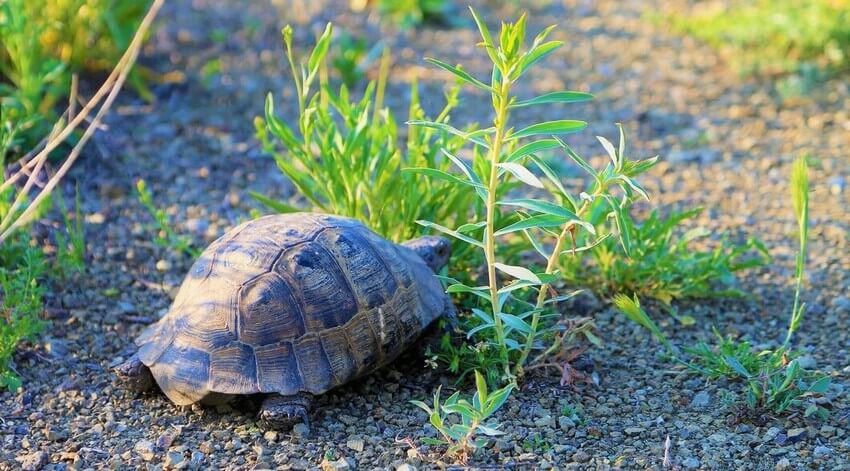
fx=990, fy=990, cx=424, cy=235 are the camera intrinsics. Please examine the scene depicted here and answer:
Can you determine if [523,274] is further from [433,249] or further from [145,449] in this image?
[145,449]

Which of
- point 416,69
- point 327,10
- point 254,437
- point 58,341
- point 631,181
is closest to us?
point 631,181

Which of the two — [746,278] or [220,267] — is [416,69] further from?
[220,267]

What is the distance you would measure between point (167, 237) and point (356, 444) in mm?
1604

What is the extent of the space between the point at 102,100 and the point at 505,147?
97.8 inches

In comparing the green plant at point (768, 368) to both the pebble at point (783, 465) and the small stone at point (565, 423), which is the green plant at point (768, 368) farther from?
the small stone at point (565, 423)

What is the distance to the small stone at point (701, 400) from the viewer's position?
120 inches

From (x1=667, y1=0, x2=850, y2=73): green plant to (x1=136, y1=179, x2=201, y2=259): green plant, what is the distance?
348 centimetres

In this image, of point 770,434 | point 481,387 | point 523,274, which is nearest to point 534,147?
point 523,274

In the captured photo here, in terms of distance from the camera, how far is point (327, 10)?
671cm

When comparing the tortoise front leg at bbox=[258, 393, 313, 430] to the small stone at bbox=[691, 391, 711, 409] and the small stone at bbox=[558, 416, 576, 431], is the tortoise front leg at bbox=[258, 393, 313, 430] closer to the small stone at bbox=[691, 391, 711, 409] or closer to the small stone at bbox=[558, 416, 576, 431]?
the small stone at bbox=[558, 416, 576, 431]

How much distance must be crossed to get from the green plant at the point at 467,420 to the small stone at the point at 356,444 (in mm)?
200

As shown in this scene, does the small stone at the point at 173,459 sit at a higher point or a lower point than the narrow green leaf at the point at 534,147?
lower

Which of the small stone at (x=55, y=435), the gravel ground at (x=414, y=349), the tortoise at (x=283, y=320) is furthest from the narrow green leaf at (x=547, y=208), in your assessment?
the small stone at (x=55, y=435)

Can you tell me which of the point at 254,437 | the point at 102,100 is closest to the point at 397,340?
the point at 254,437
